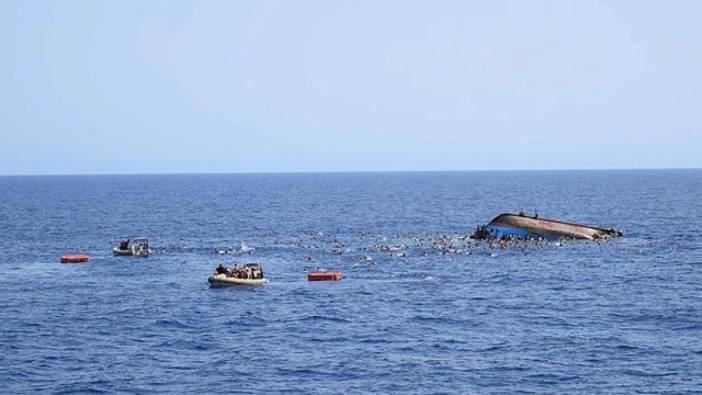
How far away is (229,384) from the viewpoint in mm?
56375

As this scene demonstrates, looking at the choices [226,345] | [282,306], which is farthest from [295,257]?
[226,345]

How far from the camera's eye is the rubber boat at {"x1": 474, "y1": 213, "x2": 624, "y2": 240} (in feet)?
429

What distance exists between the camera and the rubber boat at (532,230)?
131 m

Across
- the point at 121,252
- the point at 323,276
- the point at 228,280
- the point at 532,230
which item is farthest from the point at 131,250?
the point at 532,230

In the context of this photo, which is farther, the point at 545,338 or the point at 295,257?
the point at 295,257

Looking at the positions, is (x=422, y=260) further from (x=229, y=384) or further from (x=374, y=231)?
(x=229, y=384)

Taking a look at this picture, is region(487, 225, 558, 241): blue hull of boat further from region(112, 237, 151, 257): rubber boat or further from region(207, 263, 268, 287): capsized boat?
region(207, 263, 268, 287): capsized boat

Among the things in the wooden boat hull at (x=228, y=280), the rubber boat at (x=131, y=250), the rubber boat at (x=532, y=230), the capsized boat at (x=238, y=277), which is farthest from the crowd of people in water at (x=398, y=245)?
the wooden boat hull at (x=228, y=280)

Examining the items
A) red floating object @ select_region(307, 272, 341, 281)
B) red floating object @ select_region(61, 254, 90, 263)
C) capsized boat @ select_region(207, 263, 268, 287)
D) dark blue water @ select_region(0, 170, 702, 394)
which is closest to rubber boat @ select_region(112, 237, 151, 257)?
Answer: dark blue water @ select_region(0, 170, 702, 394)

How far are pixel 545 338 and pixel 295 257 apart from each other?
5389 cm

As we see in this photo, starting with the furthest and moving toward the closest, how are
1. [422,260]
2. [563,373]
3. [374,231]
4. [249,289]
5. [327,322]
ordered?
[374,231] → [422,260] → [249,289] → [327,322] → [563,373]

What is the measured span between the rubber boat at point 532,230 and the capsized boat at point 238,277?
153ft

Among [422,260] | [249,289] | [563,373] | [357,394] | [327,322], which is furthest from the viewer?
[422,260]

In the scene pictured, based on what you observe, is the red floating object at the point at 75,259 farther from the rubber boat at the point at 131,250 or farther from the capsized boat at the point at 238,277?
the capsized boat at the point at 238,277
